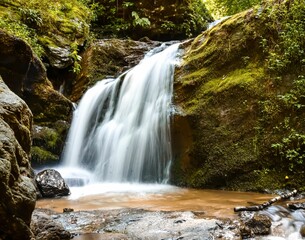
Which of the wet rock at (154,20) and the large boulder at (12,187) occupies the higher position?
the wet rock at (154,20)

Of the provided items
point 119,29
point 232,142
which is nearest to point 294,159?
point 232,142

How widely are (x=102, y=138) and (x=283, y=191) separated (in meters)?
4.28

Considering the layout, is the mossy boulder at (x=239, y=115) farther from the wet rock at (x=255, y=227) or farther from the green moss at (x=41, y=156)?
the green moss at (x=41, y=156)

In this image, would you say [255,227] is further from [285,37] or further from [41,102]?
[41,102]

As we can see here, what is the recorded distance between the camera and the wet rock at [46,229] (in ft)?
10.2

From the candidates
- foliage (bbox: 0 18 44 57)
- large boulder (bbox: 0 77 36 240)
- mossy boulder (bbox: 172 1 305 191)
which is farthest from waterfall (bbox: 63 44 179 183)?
large boulder (bbox: 0 77 36 240)

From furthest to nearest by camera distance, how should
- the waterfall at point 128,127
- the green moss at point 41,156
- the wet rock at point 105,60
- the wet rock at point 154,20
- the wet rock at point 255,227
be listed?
the wet rock at point 154,20, the wet rock at point 105,60, the green moss at point 41,156, the waterfall at point 128,127, the wet rock at point 255,227

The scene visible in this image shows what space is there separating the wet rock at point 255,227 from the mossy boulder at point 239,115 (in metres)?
2.39

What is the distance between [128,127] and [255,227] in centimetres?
497

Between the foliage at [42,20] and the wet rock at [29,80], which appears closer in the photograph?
the wet rock at [29,80]

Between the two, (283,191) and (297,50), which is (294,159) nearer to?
(283,191)

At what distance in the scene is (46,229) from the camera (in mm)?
3178

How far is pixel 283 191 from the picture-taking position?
18.2 ft

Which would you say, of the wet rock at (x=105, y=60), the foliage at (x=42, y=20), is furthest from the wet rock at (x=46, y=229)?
the wet rock at (x=105, y=60)
